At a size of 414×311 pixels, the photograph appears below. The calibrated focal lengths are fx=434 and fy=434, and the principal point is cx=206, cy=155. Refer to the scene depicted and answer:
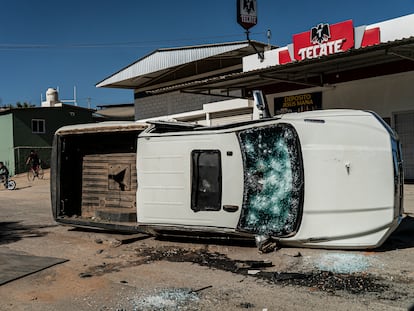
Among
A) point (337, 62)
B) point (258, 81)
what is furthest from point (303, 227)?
point (258, 81)

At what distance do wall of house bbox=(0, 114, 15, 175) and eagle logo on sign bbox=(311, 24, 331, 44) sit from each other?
80.1 ft

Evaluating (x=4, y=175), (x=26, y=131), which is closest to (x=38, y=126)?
(x=26, y=131)

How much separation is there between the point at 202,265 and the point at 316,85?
36.2 ft

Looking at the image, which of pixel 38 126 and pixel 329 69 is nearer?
pixel 329 69

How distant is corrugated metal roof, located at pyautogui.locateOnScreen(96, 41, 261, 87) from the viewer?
1977 cm

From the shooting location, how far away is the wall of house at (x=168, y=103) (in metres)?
22.4

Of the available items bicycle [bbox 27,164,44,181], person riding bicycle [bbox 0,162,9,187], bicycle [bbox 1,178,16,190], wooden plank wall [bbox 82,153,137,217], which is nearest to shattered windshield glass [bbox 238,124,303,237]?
wooden plank wall [bbox 82,153,137,217]

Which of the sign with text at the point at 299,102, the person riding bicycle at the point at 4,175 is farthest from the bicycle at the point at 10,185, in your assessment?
the sign with text at the point at 299,102

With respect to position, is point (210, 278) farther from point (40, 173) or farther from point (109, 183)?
point (40, 173)

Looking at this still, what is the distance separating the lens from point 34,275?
560 cm

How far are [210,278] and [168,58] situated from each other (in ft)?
61.6

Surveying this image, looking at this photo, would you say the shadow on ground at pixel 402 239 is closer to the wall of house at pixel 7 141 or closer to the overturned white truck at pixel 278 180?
the overturned white truck at pixel 278 180

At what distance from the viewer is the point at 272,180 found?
6.19 meters

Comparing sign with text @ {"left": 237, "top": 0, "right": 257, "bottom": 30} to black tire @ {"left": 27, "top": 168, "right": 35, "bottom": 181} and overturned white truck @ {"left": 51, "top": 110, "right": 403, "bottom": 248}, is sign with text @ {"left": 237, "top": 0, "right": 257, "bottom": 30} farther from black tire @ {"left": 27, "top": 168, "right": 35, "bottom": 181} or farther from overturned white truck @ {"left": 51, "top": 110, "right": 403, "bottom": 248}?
black tire @ {"left": 27, "top": 168, "right": 35, "bottom": 181}
